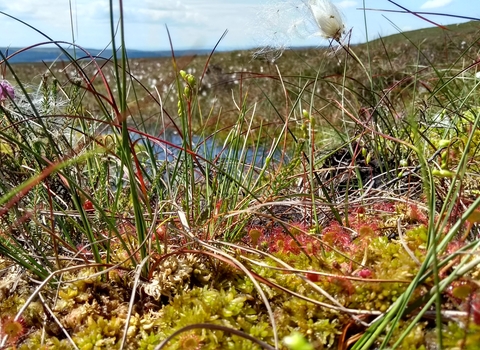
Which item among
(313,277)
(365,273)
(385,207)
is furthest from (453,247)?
(385,207)

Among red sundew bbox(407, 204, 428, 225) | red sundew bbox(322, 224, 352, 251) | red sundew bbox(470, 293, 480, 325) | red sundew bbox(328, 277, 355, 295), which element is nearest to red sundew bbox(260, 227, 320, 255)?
red sundew bbox(322, 224, 352, 251)

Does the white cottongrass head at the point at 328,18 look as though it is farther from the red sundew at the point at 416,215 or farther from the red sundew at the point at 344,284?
the red sundew at the point at 344,284

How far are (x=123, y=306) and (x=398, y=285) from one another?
26.1 inches

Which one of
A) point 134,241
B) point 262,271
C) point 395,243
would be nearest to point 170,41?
point 134,241

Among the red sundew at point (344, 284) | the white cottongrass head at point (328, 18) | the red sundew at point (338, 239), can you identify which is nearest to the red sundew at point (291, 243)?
the red sundew at point (338, 239)

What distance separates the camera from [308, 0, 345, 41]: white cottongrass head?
1.99 m

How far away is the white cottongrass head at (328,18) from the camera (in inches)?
78.4

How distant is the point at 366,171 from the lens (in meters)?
2.41

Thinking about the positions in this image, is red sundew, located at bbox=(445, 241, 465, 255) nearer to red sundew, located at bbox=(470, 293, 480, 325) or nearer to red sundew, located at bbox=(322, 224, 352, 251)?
red sundew, located at bbox=(470, 293, 480, 325)

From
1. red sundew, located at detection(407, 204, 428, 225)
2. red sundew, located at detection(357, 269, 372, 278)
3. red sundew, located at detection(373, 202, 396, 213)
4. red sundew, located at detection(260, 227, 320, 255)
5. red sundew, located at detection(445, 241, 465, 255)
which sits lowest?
red sundew, located at detection(260, 227, 320, 255)

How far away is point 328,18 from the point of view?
1.99 meters

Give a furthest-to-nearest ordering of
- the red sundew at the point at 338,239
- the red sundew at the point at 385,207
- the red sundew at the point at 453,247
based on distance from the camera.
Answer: the red sundew at the point at 385,207 → the red sundew at the point at 338,239 → the red sundew at the point at 453,247

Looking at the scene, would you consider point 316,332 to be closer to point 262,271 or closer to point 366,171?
point 262,271

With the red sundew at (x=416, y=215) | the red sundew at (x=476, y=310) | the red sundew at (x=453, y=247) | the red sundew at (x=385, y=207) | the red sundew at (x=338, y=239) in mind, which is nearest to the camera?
the red sundew at (x=476, y=310)
